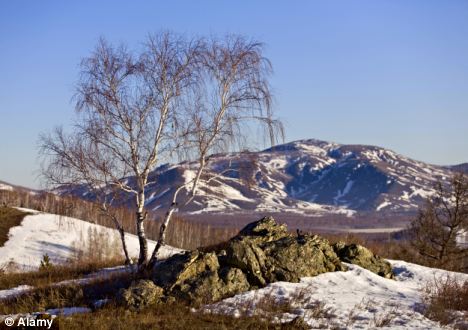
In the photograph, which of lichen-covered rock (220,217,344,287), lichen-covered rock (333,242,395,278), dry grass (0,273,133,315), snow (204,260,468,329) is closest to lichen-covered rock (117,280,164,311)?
dry grass (0,273,133,315)

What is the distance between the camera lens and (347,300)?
16750mm

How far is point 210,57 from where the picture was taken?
23.6 meters

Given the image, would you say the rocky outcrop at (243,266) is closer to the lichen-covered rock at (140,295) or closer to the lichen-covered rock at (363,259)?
the lichen-covered rock at (140,295)

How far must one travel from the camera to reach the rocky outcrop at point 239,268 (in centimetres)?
1673

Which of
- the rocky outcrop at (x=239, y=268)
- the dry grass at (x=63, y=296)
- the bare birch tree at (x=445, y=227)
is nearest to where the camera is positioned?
the rocky outcrop at (x=239, y=268)

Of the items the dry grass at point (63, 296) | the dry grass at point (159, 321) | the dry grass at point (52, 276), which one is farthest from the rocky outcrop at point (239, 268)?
the dry grass at point (52, 276)

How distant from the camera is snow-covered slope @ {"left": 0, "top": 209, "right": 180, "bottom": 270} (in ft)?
287

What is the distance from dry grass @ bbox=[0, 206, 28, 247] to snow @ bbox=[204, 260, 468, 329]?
277 ft

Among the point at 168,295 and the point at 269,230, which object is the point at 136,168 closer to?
the point at 269,230

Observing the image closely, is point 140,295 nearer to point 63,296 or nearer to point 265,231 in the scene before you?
point 63,296

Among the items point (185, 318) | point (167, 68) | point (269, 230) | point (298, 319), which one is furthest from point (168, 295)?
point (167, 68)

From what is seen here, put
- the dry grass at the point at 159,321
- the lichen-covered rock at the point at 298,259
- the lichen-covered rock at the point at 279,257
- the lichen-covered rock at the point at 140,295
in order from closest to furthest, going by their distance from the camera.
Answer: the dry grass at the point at 159,321 → the lichen-covered rock at the point at 140,295 → the lichen-covered rock at the point at 279,257 → the lichen-covered rock at the point at 298,259

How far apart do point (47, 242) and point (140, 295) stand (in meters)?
87.7

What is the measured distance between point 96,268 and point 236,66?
1314 centimetres
